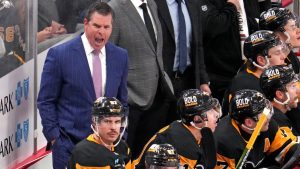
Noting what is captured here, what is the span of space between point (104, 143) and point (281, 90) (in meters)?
1.63

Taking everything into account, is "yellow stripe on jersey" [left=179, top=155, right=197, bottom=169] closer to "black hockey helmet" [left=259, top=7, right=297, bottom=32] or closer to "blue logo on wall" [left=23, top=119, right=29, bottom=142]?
"blue logo on wall" [left=23, top=119, right=29, bottom=142]

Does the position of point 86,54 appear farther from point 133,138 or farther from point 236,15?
point 236,15

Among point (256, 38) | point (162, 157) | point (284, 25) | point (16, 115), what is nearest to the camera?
point (162, 157)

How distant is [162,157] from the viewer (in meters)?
5.65

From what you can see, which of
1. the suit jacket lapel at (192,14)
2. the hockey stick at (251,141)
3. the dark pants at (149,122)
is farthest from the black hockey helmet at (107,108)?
the suit jacket lapel at (192,14)

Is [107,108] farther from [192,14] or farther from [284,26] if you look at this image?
[284,26]

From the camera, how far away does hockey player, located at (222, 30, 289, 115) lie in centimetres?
762

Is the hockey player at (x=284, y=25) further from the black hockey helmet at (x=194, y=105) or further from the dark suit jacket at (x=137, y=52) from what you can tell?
the black hockey helmet at (x=194, y=105)

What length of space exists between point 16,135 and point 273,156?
5.72ft

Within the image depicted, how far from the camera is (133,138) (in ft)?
24.5

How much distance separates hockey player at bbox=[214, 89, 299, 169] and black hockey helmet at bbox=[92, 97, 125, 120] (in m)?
0.86

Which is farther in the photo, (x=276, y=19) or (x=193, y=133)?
(x=276, y=19)

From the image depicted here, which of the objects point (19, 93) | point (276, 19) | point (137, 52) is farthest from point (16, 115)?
point (276, 19)

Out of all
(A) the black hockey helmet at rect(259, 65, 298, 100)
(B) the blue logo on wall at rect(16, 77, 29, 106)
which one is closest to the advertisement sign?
(B) the blue logo on wall at rect(16, 77, 29, 106)
